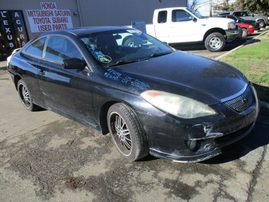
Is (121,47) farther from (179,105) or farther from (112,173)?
(112,173)

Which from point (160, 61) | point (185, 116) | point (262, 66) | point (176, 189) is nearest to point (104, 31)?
point (160, 61)

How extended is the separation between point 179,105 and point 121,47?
5.13ft

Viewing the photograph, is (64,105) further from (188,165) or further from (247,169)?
(247,169)

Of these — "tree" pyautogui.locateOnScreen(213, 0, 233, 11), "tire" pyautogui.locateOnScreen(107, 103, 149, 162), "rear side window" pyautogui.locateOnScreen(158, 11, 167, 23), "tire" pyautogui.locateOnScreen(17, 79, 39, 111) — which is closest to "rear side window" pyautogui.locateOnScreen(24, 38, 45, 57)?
"tire" pyautogui.locateOnScreen(17, 79, 39, 111)

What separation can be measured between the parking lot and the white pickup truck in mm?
7332

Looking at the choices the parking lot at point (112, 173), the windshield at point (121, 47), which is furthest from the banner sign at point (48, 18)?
the parking lot at point (112, 173)

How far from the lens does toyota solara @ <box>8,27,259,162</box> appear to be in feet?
8.34

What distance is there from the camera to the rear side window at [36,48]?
14.2 ft

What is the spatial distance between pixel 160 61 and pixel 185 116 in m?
1.19

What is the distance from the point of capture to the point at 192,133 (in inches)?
97.9

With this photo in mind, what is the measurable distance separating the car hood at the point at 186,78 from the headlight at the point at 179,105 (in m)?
0.07

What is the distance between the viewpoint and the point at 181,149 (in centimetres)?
258

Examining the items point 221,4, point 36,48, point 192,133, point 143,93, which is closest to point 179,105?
point 192,133

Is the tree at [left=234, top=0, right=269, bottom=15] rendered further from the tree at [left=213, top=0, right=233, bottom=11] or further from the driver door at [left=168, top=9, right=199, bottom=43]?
the driver door at [left=168, top=9, right=199, bottom=43]
